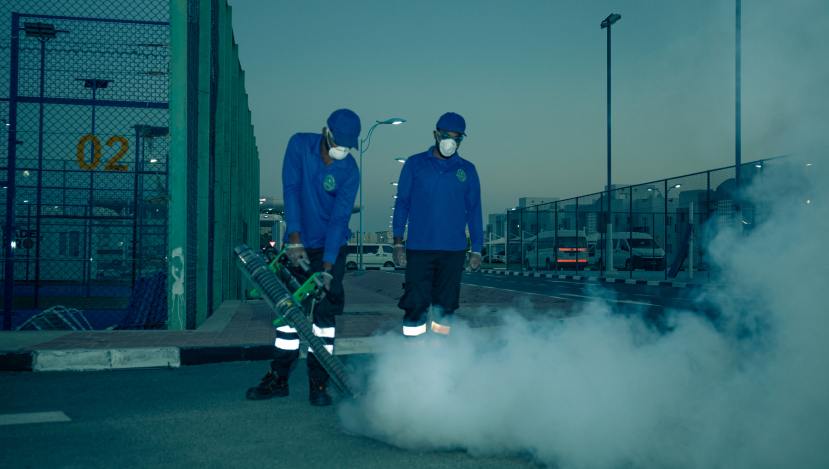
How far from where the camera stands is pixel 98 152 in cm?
767

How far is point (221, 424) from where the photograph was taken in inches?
117

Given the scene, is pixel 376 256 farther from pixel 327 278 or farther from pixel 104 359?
pixel 327 278

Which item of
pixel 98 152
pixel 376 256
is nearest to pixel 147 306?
pixel 98 152

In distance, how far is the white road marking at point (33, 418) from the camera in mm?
2980

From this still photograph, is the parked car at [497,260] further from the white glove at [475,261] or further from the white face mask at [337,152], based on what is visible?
the white face mask at [337,152]

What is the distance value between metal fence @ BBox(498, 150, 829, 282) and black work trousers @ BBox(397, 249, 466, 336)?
6990mm

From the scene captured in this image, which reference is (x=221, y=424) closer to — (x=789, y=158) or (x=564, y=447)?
(x=564, y=447)

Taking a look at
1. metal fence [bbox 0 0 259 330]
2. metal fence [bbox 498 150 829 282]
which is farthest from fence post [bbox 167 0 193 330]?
metal fence [bbox 498 150 829 282]

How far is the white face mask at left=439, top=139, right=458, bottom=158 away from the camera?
3754mm

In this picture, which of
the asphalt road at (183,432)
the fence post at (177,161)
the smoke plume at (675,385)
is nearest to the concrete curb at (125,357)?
the asphalt road at (183,432)

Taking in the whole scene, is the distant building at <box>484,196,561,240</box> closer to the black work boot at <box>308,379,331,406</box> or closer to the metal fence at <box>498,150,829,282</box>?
the metal fence at <box>498,150,829,282</box>

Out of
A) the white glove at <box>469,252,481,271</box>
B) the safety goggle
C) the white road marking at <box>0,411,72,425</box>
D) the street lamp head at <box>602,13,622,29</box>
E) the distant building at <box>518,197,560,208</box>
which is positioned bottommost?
the white road marking at <box>0,411,72,425</box>

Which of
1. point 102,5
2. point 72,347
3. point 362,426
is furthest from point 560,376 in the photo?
point 102,5

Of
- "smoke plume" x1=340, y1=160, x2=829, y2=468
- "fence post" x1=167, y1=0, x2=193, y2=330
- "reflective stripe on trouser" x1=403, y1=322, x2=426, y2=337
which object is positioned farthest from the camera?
"fence post" x1=167, y1=0, x2=193, y2=330
